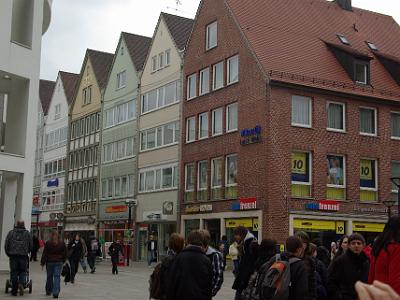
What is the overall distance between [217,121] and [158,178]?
8090 millimetres

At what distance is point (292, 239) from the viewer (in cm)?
686

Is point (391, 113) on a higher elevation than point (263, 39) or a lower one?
lower

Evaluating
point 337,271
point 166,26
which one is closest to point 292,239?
point 337,271

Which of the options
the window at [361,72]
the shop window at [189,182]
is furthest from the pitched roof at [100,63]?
the window at [361,72]

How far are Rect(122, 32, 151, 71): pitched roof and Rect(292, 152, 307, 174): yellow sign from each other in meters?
19.1

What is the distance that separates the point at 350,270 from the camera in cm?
731

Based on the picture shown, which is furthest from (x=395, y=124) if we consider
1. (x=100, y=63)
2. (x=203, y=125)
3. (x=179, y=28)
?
(x=100, y=63)

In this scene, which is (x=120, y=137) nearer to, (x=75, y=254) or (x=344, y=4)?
(x=344, y=4)

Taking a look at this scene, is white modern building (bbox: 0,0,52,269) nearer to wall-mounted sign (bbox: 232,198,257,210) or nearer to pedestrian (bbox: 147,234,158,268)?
wall-mounted sign (bbox: 232,198,257,210)

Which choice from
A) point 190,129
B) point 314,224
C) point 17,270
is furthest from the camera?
point 190,129

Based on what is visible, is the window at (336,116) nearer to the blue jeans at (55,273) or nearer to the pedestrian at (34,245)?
the pedestrian at (34,245)

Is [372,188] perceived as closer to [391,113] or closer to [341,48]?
[391,113]

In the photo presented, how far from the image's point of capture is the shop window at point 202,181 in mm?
39781

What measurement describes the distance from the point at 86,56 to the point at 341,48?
28.8m
